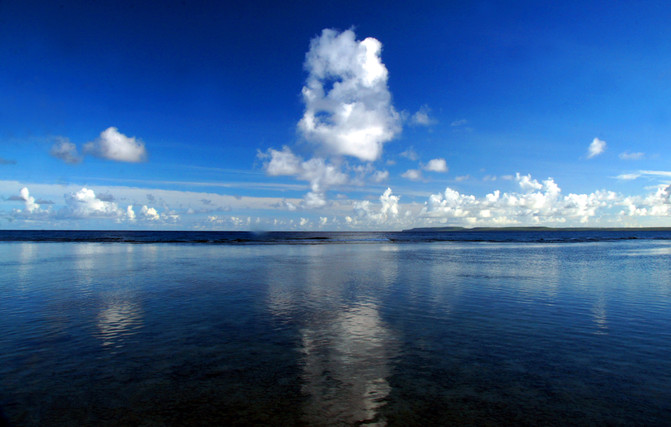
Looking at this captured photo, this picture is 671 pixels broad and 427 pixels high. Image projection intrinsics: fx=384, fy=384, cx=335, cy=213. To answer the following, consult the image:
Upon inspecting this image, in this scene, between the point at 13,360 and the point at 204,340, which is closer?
the point at 13,360

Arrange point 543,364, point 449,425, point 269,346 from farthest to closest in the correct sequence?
point 269,346 < point 543,364 < point 449,425

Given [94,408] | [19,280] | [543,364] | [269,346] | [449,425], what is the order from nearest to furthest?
[449,425] → [94,408] → [543,364] → [269,346] → [19,280]

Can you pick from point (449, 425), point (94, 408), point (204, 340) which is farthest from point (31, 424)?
point (449, 425)

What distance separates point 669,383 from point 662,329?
616 cm

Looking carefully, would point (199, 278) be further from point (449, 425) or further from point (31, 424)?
point (449, 425)

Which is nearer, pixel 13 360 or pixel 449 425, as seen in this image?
pixel 449 425

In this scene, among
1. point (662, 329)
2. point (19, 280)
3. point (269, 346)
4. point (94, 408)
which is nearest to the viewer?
point (94, 408)

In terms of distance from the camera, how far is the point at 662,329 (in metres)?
13.6

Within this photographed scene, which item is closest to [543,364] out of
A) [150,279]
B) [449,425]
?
[449,425]

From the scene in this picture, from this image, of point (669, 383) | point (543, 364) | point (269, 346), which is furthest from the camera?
point (269, 346)

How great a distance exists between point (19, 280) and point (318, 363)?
26.1 m

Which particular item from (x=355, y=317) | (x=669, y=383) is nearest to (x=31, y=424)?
(x=355, y=317)

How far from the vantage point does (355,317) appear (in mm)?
15297

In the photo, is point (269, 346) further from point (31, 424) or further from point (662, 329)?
point (662, 329)
